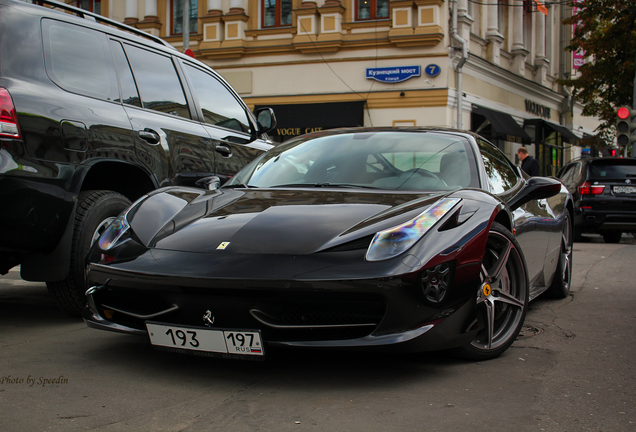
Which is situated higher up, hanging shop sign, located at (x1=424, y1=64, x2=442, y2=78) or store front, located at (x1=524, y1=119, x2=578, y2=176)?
hanging shop sign, located at (x1=424, y1=64, x2=442, y2=78)

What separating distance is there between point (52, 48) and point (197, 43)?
2215cm

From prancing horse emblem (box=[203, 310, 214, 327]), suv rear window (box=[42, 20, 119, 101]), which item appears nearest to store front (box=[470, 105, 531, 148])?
suv rear window (box=[42, 20, 119, 101])

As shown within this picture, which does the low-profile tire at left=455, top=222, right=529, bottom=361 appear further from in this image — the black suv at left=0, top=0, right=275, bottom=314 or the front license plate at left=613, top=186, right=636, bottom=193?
the front license plate at left=613, top=186, right=636, bottom=193

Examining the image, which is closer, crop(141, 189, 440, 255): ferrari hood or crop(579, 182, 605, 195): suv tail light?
crop(141, 189, 440, 255): ferrari hood

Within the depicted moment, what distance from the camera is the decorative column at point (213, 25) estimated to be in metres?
25.3

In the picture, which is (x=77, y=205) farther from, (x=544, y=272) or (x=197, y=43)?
(x=197, y=43)

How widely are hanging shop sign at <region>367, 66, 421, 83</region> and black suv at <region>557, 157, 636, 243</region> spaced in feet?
33.7

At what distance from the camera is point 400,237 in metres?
3.21

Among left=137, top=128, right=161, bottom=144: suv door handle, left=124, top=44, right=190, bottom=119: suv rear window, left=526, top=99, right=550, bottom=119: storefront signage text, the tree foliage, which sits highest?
the tree foliage

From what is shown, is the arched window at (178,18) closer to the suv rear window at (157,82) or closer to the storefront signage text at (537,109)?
the storefront signage text at (537,109)

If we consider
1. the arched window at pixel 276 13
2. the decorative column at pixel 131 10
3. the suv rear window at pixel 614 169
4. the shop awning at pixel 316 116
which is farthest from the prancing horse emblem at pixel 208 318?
the decorative column at pixel 131 10

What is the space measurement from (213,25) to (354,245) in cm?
2357

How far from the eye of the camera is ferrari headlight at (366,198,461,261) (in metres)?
3.14

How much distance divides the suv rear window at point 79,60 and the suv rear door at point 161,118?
133 mm
